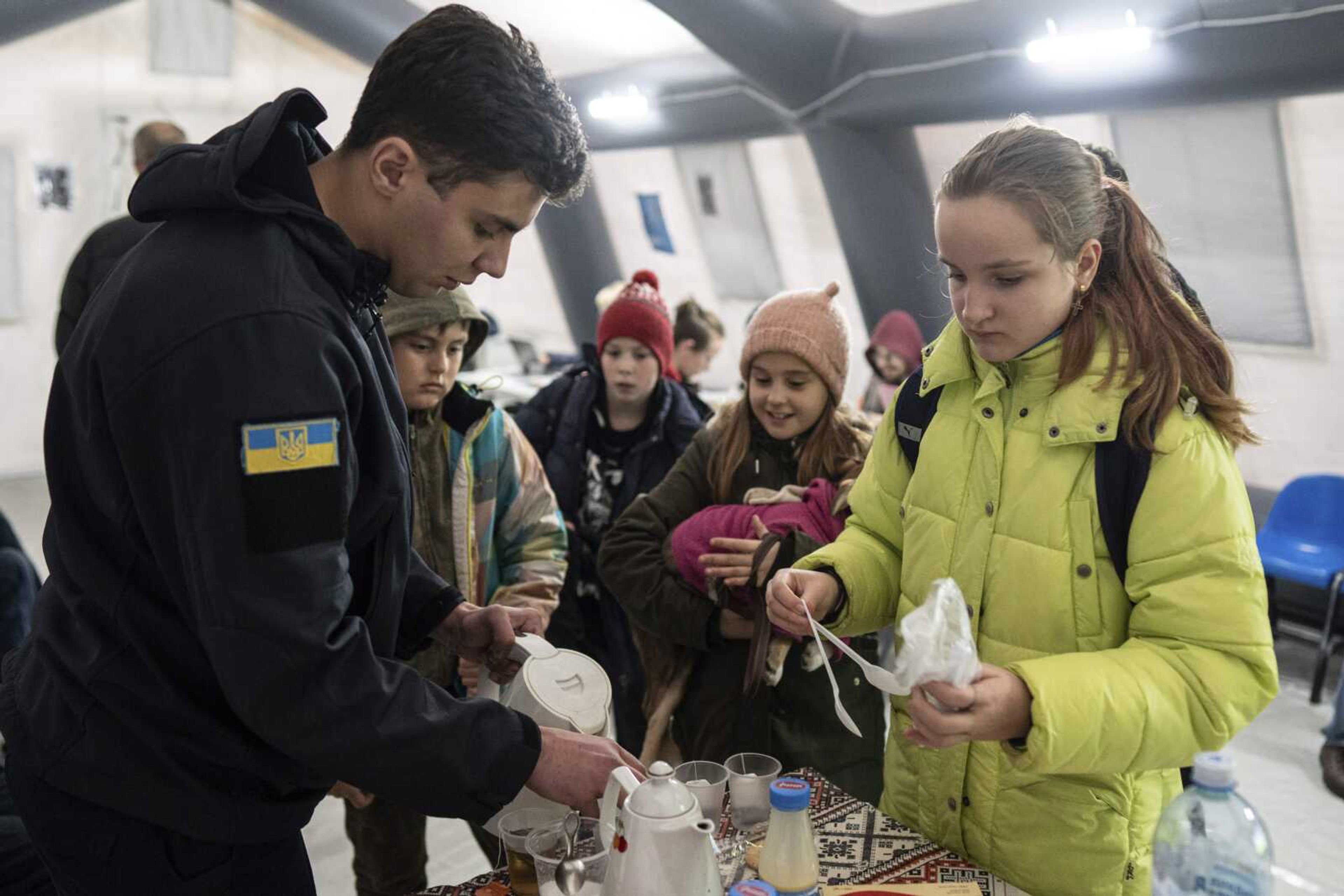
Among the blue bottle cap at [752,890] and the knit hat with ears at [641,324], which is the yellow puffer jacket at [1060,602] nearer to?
the blue bottle cap at [752,890]

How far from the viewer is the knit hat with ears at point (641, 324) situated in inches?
119

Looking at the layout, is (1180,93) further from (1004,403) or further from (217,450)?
(217,450)

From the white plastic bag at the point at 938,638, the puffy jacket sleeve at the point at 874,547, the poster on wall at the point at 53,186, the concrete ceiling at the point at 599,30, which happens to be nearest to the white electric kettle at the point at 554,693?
the puffy jacket sleeve at the point at 874,547

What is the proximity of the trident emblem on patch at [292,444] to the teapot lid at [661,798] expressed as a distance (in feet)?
1.64

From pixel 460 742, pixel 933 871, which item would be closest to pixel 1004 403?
pixel 933 871

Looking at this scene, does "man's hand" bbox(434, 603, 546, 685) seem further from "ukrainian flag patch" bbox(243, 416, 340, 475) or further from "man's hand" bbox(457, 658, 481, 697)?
"ukrainian flag patch" bbox(243, 416, 340, 475)

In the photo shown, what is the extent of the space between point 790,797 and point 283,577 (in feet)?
2.16

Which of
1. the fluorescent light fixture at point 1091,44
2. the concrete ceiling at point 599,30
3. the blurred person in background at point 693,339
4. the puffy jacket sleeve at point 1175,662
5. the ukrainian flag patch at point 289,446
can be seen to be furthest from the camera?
→ the concrete ceiling at point 599,30

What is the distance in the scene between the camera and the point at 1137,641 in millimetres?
1293

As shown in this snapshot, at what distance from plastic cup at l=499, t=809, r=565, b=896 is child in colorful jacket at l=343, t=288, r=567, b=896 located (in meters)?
0.80

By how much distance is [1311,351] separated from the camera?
4090mm

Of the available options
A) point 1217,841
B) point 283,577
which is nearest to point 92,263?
point 283,577

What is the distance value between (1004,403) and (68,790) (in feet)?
4.26

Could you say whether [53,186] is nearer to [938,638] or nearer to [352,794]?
[352,794]
